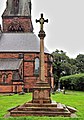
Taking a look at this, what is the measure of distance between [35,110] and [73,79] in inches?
1649

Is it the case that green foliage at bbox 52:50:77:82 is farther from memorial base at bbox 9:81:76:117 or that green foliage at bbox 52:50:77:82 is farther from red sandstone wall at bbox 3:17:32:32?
memorial base at bbox 9:81:76:117

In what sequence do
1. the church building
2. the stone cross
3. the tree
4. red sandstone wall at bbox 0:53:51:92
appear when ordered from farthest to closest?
the tree
red sandstone wall at bbox 0:53:51:92
the church building
the stone cross

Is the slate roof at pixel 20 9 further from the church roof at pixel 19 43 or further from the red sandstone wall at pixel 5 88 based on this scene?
the red sandstone wall at pixel 5 88

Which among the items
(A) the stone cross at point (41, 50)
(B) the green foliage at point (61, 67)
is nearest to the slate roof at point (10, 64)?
(A) the stone cross at point (41, 50)

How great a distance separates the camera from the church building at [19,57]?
158 ft

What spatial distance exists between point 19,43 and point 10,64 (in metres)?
6.03

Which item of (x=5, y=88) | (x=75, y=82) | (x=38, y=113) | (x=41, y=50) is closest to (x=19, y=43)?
(x=5, y=88)

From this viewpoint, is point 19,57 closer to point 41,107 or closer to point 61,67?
point 61,67

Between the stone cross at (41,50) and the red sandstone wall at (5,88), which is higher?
the stone cross at (41,50)

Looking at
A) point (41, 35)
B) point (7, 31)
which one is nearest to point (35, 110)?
point (41, 35)

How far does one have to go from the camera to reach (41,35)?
60.7 ft

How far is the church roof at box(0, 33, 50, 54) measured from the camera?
175ft

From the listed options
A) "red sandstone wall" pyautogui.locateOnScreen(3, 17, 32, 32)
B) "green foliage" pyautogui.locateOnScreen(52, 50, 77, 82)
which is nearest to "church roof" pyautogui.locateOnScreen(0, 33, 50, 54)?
"red sandstone wall" pyautogui.locateOnScreen(3, 17, 32, 32)

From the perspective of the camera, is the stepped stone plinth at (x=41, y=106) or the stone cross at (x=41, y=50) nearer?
the stepped stone plinth at (x=41, y=106)
